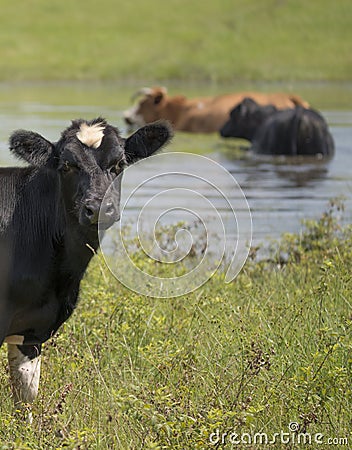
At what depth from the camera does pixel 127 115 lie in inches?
989

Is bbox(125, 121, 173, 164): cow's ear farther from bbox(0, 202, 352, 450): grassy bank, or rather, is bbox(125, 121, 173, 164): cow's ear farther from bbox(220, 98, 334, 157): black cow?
bbox(220, 98, 334, 157): black cow

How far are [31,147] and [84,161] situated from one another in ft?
1.21

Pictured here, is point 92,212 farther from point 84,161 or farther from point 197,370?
point 197,370

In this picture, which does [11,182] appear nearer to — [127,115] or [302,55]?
[127,115]

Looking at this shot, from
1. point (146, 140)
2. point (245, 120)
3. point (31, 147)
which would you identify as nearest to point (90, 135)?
point (31, 147)

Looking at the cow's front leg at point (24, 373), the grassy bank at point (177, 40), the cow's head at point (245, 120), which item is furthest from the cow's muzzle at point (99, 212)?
the grassy bank at point (177, 40)

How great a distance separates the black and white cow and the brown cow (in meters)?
18.8

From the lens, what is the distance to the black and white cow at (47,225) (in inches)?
211

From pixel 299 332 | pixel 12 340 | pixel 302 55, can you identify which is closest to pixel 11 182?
pixel 12 340

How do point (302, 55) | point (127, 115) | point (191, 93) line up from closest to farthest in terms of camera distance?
point (127, 115)
point (191, 93)
point (302, 55)

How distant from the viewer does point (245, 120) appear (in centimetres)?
2277

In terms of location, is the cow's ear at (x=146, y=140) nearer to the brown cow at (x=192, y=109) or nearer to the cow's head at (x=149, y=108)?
the brown cow at (x=192, y=109)

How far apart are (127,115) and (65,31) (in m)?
42.8

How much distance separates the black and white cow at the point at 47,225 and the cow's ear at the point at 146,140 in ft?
0.20
